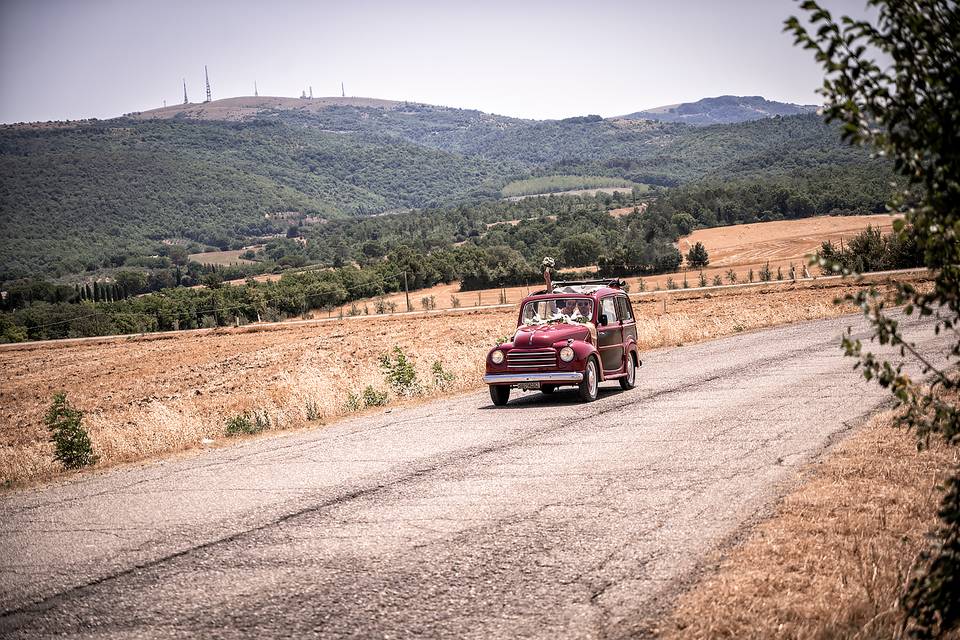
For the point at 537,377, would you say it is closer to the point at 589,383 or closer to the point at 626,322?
the point at 589,383

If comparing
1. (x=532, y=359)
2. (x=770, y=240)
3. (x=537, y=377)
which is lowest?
(x=537, y=377)

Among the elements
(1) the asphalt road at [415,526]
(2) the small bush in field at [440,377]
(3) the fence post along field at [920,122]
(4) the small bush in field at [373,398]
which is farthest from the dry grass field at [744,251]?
(3) the fence post along field at [920,122]

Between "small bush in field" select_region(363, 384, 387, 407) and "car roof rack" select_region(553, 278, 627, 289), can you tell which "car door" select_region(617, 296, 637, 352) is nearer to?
"car roof rack" select_region(553, 278, 627, 289)

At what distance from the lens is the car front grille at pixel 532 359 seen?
16141 millimetres

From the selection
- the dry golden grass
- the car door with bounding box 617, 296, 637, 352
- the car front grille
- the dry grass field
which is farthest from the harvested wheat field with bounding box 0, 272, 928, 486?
the dry grass field

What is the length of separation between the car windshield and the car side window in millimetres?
359

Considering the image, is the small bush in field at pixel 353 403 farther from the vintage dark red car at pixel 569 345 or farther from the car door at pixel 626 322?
the car door at pixel 626 322

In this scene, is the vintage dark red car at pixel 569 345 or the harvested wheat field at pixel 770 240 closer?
the vintage dark red car at pixel 569 345

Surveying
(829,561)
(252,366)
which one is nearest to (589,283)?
(829,561)

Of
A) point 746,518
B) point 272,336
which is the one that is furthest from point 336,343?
point 746,518

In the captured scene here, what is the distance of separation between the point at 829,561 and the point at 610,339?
11086 mm

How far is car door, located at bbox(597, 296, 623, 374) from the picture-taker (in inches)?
680

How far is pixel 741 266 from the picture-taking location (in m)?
88.9

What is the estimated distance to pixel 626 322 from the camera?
18.4m
